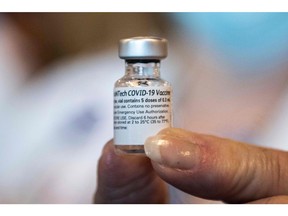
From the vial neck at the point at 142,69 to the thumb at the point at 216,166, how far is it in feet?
0.23

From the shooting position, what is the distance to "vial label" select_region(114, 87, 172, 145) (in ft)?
1.60

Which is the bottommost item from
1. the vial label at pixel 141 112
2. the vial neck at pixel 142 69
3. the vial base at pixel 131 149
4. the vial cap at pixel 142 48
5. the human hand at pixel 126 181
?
the human hand at pixel 126 181

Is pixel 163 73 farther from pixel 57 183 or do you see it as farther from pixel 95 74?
pixel 57 183

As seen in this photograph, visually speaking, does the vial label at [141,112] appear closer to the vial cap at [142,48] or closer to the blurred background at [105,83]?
the vial cap at [142,48]

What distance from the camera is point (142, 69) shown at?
1.75 ft

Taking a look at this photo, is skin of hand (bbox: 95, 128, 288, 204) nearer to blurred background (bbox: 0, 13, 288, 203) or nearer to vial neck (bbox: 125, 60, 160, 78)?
vial neck (bbox: 125, 60, 160, 78)

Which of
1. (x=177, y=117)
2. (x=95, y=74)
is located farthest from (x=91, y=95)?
(x=177, y=117)

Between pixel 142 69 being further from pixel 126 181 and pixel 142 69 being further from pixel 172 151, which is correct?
pixel 126 181

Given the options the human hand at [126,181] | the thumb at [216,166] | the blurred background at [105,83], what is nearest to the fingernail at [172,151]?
the thumb at [216,166]

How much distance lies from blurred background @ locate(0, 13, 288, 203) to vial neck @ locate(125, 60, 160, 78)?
0.22 meters

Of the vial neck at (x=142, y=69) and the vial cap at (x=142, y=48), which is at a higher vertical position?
the vial cap at (x=142, y=48)

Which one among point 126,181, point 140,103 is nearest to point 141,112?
point 140,103

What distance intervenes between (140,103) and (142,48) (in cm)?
6

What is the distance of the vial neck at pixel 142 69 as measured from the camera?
525 millimetres
